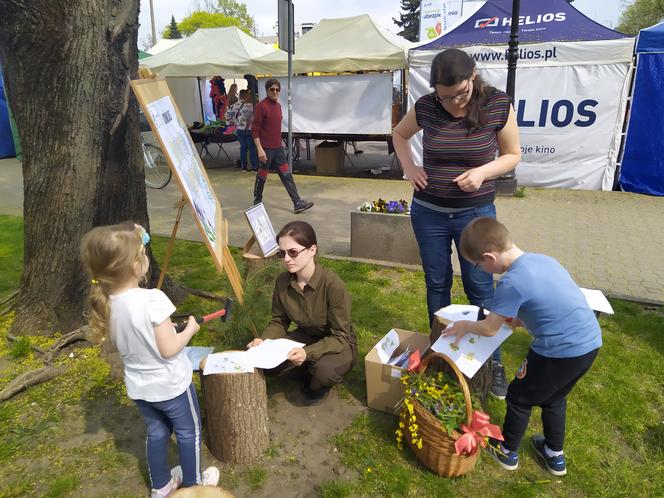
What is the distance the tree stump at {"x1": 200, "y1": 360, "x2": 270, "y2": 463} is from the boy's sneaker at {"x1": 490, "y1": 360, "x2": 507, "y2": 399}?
142 cm

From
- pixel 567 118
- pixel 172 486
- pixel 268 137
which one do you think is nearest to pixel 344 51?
pixel 268 137

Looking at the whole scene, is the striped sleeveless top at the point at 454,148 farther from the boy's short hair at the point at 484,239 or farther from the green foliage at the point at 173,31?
the green foliage at the point at 173,31

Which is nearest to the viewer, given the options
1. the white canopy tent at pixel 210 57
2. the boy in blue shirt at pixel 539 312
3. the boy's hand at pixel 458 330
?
the boy in blue shirt at pixel 539 312

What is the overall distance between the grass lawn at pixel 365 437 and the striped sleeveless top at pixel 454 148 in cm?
129

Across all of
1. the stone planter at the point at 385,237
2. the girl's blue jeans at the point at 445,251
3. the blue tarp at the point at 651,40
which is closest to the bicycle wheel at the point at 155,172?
the stone planter at the point at 385,237

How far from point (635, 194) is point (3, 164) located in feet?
45.9

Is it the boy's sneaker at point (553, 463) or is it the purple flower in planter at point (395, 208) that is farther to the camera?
the purple flower in planter at point (395, 208)

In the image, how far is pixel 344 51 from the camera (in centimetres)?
955

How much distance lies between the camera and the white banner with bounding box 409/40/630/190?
7898 millimetres

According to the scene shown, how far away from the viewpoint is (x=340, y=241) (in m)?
6.11

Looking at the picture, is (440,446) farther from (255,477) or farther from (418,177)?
(418,177)

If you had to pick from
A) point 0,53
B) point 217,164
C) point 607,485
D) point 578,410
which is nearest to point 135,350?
point 607,485

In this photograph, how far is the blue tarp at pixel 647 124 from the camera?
24.3ft

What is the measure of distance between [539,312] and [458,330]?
1.33 ft
